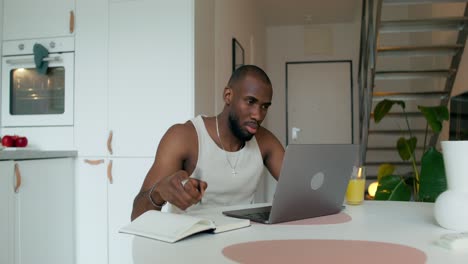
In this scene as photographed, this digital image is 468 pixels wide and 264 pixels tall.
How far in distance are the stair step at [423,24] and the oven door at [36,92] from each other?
2.36 m

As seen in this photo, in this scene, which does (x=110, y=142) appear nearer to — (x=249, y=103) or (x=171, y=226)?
(x=249, y=103)

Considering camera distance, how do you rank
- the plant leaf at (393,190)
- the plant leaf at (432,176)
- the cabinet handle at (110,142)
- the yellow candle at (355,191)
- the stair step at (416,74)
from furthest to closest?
the stair step at (416,74) < the cabinet handle at (110,142) < the plant leaf at (393,190) < the plant leaf at (432,176) < the yellow candle at (355,191)

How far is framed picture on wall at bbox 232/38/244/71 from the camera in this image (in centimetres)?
372

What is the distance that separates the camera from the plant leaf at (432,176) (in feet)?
6.66

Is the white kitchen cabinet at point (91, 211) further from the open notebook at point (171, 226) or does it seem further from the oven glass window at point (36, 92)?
the open notebook at point (171, 226)

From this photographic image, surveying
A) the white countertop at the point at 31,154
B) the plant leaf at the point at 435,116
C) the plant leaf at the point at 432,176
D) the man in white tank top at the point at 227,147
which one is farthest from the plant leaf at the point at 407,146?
the white countertop at the point at 31,154

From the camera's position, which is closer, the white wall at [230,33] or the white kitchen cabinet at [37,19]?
the white kitchen cabinet at [37,19]

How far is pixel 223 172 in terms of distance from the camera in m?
1.61

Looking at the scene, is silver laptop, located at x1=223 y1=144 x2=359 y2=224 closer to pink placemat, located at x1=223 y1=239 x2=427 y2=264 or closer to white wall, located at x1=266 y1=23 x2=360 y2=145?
pink placemat, located at x1=223 y1=239 x2=427 y2=264

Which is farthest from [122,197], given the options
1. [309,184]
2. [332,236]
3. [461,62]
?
[461,62]

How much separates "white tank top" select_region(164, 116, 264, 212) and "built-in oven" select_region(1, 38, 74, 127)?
1.51m

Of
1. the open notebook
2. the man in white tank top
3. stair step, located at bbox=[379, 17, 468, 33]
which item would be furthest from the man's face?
stair step, located at bbox=[379, 17, 468, 33]

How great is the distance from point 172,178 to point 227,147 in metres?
0.66


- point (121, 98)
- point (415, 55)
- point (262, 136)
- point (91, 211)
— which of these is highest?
point (415, 55)
